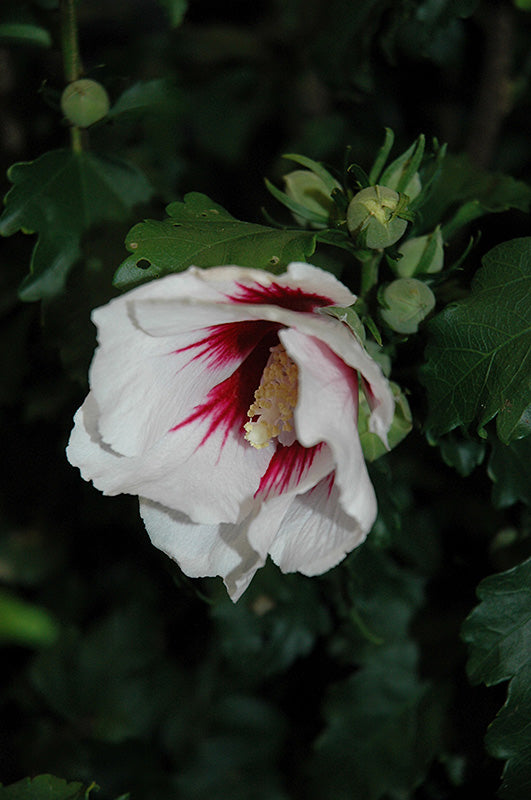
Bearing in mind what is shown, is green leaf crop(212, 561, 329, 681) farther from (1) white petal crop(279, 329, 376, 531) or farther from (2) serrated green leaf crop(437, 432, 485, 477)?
(1) white petal crop(279, 329, 376, 531)

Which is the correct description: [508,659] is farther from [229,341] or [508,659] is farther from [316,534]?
[229,341]

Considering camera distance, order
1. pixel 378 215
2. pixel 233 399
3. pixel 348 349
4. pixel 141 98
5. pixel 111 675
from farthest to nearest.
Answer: pixel 111 675
pixel 141 98
pixel 233 399
pixel 378 215
pixel 348 349

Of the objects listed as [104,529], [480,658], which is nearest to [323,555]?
[480,658]

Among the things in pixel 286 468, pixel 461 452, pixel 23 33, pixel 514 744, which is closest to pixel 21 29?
pixel 23 33

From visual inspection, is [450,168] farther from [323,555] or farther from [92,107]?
[323,555]

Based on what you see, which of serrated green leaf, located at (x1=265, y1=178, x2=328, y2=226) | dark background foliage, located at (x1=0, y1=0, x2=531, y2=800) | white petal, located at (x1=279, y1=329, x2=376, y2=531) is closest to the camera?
white petal, located at (x1=279, y1=329, x2=376, y2=531)

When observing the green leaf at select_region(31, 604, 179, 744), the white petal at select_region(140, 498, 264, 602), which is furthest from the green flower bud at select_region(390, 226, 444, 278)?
the green leaf at select_region(31, 604, 179, 744)
